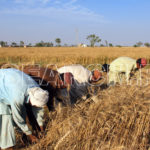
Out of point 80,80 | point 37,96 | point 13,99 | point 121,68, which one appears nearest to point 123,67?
point 121,68

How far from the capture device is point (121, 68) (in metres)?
5.98

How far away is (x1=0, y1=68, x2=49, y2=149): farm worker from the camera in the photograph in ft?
8.96

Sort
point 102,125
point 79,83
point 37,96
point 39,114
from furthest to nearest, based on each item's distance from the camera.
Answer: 1. point 79,83
2. point 39,114
3. point 102,125
4. point 37,96

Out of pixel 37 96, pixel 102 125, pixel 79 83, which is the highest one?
pixel 37 96

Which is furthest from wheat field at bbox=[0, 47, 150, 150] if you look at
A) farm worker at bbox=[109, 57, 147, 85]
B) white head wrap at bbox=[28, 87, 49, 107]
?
farm worker at bbox=[109, 57, 147, 85]

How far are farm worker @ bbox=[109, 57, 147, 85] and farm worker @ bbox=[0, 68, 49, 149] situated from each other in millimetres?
3226

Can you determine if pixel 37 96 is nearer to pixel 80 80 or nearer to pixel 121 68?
pixel 80 80

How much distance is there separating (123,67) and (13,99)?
12.6ft

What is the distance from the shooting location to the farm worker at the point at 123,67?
5695 mm

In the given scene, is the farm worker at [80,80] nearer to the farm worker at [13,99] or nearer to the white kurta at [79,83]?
the white kurta at [79,83]

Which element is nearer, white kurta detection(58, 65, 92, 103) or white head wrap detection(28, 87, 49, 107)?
white head wrap detection(28, 87, 49, 107)

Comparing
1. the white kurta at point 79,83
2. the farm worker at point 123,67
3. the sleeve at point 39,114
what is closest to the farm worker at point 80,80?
the white kurta at point 79,83

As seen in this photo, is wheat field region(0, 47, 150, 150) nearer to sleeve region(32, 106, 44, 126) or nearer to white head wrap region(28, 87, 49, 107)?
sleeve region(32, 106, 44, 126)

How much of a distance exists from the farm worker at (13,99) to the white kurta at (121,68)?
3.43 metres
